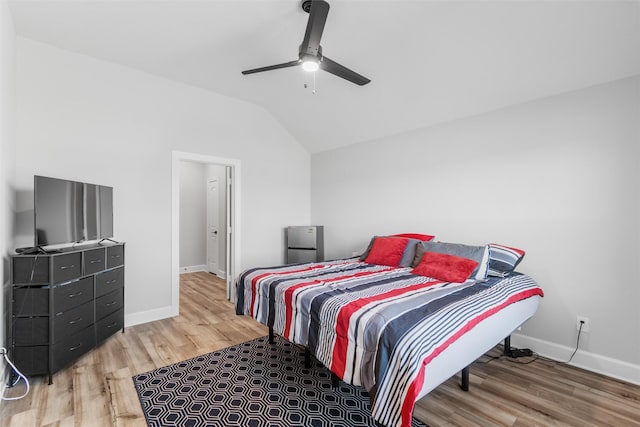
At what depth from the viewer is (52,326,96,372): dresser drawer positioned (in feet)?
7.22

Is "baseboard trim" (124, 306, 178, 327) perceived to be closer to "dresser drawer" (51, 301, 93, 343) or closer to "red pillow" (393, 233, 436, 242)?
"dresser drawer" (51, 301, 93, 343)

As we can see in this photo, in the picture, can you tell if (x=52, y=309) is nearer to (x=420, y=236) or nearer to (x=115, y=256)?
(x=115, y=256)

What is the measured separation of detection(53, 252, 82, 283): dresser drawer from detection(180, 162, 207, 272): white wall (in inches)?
148

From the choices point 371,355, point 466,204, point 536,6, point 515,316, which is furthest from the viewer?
point 466,204

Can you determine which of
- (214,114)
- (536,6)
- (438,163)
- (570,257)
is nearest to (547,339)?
(570,257)

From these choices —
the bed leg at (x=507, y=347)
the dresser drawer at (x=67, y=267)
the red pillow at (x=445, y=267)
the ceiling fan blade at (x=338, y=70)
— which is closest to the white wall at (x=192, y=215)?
the dresser drawer at (x=67, y=267)

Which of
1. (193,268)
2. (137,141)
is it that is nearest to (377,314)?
(137,141)

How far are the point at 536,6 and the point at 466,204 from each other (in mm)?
1804

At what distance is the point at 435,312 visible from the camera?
5.68ft

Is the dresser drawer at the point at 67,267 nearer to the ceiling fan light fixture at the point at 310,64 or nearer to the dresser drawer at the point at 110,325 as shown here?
the dresser drawer at the point at 110,325

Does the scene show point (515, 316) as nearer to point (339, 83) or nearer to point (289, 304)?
point (289, 304)

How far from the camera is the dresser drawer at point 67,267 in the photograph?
7.20ft

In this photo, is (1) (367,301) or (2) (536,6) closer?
(1) (367,301)

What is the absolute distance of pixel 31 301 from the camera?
214 cm
